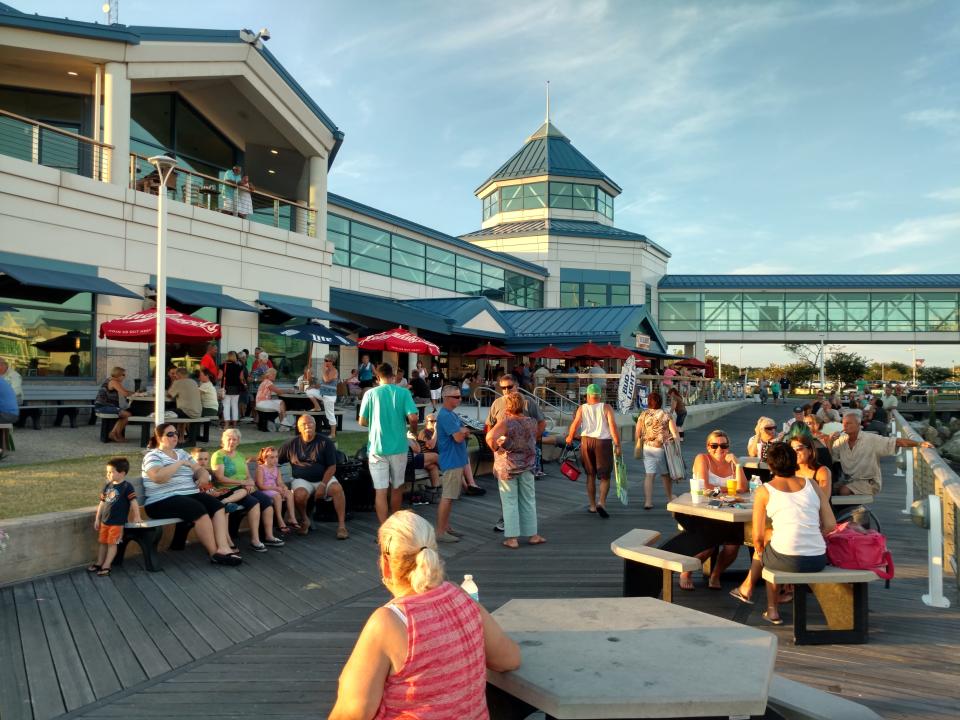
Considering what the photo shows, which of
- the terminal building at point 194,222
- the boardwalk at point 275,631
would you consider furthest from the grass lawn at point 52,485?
the terminal building at point 194,222

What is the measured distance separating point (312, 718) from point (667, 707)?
217 cm

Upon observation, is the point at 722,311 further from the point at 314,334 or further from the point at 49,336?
the point at 49,336

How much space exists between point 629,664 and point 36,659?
12.9ft

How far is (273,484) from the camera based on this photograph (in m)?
7.86

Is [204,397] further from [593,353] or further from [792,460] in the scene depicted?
[593,353]

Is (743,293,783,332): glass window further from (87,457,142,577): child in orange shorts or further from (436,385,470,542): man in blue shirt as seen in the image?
(87,457,142,577): child in orange shorts

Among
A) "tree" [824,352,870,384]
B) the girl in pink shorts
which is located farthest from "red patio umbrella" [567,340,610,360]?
"tree" [824,352,870,384]

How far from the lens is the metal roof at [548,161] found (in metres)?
46.1

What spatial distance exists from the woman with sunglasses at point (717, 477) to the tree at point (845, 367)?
63.8 m

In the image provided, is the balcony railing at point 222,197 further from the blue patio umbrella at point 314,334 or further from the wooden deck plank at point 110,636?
the wooden deck plank at point 110,636

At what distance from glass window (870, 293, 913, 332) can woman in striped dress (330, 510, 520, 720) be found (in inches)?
2099

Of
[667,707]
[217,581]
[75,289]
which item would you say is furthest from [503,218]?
[667,707]

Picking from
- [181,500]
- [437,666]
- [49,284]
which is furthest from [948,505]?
[49,284]

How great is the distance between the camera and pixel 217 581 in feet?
20.8
